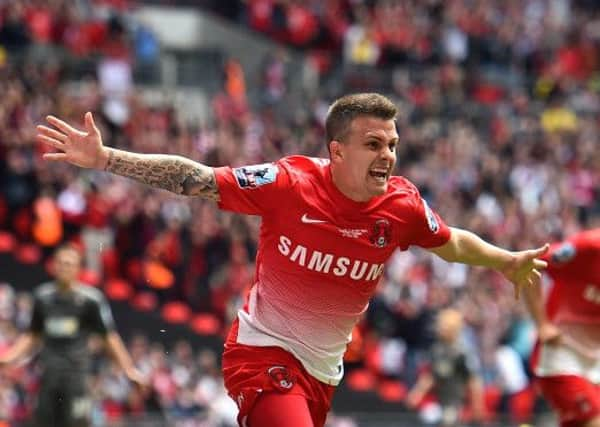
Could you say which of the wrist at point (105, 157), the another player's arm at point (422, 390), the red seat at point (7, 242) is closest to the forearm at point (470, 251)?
the wrist at point (105, 157)

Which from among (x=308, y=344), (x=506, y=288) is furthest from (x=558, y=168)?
(x=308, y=344)

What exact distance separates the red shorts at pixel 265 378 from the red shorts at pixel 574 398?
8.05ft

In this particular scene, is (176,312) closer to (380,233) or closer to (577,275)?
(577,275)

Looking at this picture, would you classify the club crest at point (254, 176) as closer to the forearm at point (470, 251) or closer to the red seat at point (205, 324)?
the forearm at point (470, 251)

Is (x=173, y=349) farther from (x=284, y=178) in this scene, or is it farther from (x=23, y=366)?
(x=284, y=178)

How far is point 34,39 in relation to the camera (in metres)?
23.4

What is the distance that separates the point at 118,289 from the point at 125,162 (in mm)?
12037

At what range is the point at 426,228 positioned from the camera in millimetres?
8094

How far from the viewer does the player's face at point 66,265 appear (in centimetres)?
1299

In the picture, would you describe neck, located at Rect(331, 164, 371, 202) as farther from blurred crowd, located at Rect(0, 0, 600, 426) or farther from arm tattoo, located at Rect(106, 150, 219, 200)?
blurred crowd, located at Rect(0, 0, 600, 426)

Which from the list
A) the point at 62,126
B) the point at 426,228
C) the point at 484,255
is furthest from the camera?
the point at 484,255

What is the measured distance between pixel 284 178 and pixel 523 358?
12.5 meters

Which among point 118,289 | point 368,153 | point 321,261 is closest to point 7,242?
point 118,289

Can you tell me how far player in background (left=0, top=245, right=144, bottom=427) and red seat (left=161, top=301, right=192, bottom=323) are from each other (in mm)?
5982
